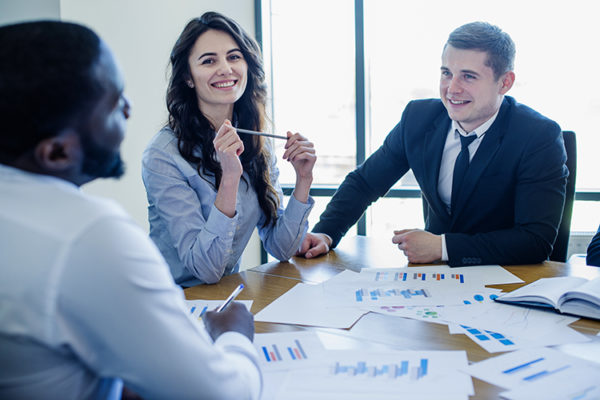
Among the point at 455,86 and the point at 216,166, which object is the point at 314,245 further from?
the point at 455,86

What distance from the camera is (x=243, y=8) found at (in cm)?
370

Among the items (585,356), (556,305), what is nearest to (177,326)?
(585,356)

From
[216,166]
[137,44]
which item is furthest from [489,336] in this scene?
[137,44]

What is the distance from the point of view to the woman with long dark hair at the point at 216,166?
1.52 meters

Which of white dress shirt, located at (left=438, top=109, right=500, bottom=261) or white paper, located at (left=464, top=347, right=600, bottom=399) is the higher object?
white dress shirt, located at (left=438, top=109, right=500, bottom=261)

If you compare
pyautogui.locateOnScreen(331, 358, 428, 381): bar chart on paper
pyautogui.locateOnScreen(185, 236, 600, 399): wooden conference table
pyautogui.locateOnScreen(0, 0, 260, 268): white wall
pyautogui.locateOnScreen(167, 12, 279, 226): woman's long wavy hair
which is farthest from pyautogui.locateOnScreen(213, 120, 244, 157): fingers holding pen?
pyautogui.locateOnScreen(0, 0, 260, 268): white wall

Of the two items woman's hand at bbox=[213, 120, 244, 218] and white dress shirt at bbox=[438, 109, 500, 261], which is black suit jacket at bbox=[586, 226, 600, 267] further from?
woman's hand at bbox=[213, 120, 244, 218]

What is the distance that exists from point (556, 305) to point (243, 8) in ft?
10.5

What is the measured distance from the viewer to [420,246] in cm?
164

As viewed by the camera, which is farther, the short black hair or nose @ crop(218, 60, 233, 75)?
the short black hair

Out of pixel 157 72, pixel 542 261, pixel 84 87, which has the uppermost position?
pixel 157 72

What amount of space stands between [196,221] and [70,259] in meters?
1.04

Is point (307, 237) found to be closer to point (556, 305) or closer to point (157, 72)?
point (556, 305)

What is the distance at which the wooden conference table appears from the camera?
3.37 feet
